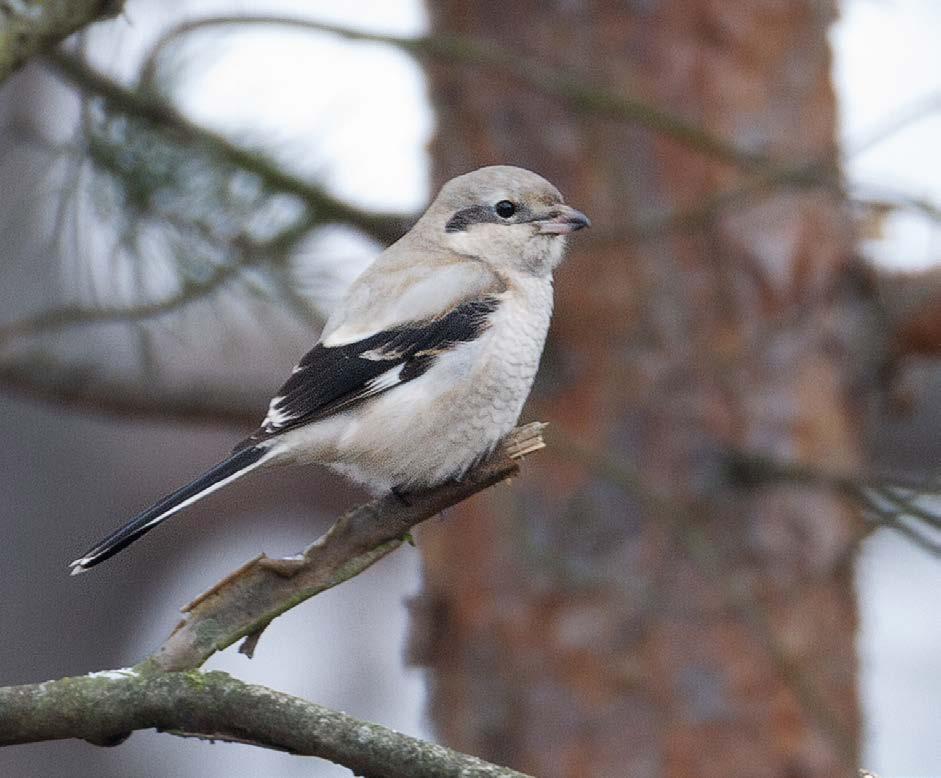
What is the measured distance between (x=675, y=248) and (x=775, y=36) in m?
0.73

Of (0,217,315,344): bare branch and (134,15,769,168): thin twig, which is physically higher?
(134,15,769,168): thin twig

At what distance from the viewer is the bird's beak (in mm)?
2941

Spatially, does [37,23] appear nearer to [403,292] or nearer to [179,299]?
[403,292]

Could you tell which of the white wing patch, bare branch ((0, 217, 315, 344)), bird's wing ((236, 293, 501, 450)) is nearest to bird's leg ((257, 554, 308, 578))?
bird's wing ((236, 293, 501, 450))

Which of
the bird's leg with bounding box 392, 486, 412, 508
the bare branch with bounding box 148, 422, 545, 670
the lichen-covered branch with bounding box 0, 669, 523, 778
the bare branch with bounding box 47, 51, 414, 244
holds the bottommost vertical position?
the lichen-covered branch with bounding box 0, 669, 523, 778

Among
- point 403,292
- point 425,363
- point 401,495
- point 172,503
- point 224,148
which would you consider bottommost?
point 172,503

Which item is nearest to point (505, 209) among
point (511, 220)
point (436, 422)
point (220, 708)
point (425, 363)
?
point (511, 220)

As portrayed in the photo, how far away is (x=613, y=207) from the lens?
388 cm

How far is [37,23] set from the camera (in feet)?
7.33

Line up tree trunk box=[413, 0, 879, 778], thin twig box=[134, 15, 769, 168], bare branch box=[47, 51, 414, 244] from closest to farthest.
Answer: bare branch box=[47, 51, 414, 244] < thin twig box=[134, 15, 769, 168] < tree trunk box=[413, 0, 879, 778]

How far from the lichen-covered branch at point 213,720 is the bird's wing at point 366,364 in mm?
780

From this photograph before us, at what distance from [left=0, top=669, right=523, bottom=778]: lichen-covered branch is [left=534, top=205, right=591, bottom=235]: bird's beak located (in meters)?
1.44

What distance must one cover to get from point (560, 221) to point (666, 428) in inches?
42.9

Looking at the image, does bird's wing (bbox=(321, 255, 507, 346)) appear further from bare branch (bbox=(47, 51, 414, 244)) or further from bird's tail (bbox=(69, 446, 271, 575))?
bare branch (bbox=(47, 51, 414, 244))
